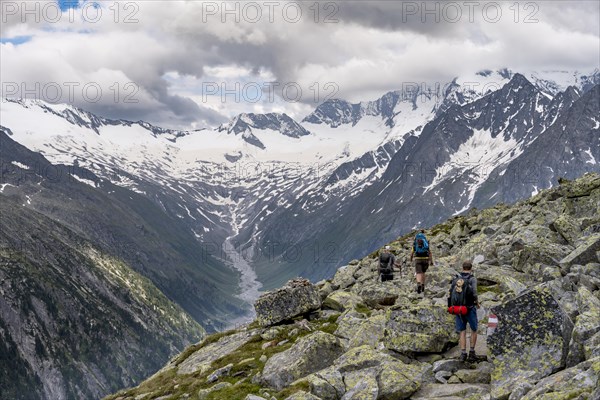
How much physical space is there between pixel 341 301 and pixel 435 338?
1314 cm

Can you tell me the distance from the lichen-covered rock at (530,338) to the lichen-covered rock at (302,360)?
845cm

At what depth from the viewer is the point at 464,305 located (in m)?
20.5

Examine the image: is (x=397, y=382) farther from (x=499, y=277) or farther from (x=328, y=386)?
(x=499, y=277)

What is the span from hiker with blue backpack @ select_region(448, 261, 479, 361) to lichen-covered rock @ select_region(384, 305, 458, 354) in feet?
2.25

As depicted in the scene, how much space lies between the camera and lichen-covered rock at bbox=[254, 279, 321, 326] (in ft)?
109

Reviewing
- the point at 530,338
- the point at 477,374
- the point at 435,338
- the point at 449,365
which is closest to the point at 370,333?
the point at 435,338

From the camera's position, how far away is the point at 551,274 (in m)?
26.3

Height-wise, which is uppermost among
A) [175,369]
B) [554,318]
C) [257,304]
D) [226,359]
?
[554,318]

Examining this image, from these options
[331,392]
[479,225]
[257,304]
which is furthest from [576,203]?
[331,392]

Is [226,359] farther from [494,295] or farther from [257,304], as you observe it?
[494,295]

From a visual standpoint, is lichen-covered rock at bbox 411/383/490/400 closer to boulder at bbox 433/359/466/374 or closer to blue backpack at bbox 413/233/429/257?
boulder at bbox 433/359/466/374

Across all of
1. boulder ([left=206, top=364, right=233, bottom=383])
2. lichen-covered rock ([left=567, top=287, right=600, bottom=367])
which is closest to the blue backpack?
boulder ([left=206, top=364, right=233, bottom=383])

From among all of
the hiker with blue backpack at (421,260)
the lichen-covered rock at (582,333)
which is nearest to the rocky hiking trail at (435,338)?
the lichen-covered rock at (582,333)

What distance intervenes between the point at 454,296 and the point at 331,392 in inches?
237
